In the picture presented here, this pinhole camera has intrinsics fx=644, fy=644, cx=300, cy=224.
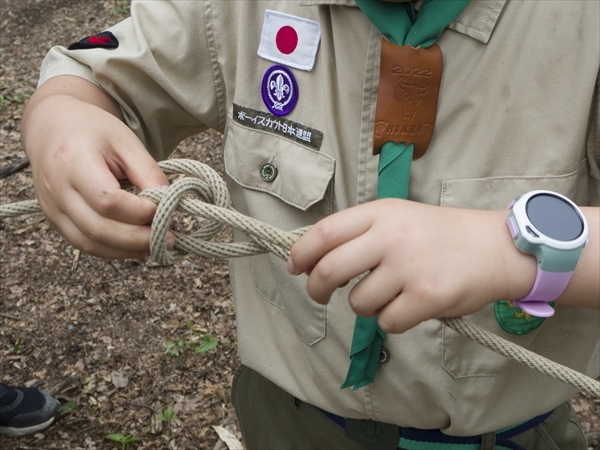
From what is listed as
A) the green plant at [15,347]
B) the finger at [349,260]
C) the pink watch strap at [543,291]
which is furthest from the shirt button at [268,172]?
the green plant at [15,347]

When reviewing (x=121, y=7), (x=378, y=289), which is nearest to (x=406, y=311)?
(x=378, y=289)

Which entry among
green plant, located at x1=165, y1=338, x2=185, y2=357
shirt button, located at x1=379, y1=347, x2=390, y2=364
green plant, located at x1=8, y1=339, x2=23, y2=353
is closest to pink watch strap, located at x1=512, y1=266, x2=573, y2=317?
shirt button, located at x1=379, y1=347, x2=390, y2=364

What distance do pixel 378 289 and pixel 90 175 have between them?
0.46 metres

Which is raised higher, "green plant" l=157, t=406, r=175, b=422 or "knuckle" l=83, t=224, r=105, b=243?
"knuckle" l=83, t=224, r=105, b=243

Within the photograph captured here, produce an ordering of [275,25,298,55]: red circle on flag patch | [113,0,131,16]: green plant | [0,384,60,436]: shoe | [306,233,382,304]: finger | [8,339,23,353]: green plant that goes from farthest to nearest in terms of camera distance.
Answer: [113,0,131,16]: green plant < [8,339,23,353]: green plant < [0,384,60,436]: shoe < [275,25,298,55]: red circle on flag patch < [306,233,382,304]: finger

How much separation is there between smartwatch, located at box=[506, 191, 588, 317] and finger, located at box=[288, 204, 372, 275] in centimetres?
20

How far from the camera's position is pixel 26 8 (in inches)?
154

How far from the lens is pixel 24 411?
208 cm

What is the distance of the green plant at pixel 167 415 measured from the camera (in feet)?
7.32

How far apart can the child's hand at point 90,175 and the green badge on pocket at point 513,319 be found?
0.62 m

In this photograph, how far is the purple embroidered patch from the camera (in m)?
1.19

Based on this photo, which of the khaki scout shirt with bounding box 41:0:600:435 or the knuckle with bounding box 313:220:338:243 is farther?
the khaki scout shirt with bounding box 41:0:600:435

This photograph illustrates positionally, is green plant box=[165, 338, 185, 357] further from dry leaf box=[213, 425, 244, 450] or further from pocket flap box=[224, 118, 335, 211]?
pocket flap box=[224, 118, 335, 211]

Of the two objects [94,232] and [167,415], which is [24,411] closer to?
[167,415]
